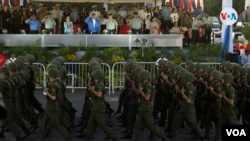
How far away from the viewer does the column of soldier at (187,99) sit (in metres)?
13.3

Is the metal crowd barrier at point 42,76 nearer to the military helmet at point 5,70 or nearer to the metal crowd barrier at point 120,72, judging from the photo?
the metal crowd barrier at point 120,72

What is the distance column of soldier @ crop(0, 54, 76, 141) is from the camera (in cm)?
1301

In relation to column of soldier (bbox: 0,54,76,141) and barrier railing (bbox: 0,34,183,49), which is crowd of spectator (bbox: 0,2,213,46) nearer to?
barrier railing (bbox: 0,34,183,49)

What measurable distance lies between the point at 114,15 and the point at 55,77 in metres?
14.1

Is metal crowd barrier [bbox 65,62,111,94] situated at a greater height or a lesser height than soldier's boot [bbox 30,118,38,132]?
greater

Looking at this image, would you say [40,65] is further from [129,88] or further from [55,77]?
[55,77]

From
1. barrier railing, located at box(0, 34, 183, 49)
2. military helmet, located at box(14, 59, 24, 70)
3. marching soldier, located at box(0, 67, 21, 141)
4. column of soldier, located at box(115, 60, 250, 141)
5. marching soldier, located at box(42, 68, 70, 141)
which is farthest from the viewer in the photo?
barrier railing, located at box(0, 34, 183, 49)

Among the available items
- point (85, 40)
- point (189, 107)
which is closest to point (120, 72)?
point (85, 40)

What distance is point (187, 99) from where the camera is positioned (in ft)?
43.9

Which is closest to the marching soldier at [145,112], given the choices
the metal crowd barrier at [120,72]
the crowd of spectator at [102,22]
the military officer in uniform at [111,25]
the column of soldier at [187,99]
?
the column of soldier at [187,99]

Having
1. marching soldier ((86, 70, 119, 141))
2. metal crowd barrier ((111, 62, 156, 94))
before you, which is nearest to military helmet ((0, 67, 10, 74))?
marching soldier ((86, 70, 119, 141))

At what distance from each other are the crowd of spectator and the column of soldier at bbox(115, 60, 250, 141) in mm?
9324

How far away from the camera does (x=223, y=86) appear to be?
13758 mm

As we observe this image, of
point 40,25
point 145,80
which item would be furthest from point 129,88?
point 40,25
